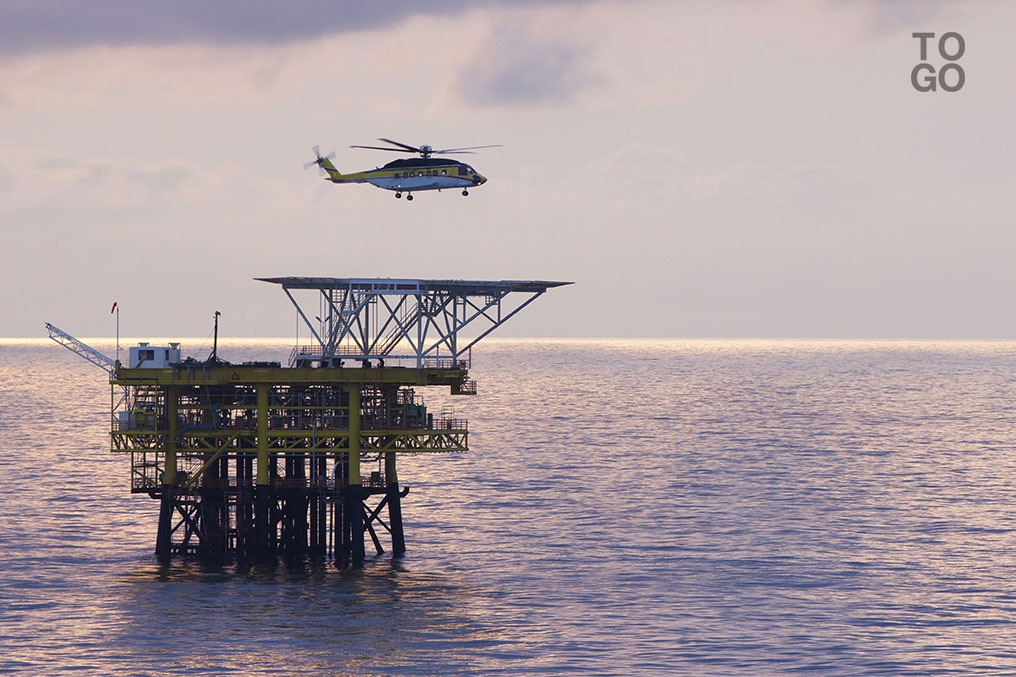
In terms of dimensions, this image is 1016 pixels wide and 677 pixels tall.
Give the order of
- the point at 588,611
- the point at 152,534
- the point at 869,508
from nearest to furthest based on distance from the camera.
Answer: the point at 588,611
the point at 152,534
the point at 869,508

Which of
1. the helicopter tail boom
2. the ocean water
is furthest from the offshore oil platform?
the helicopter tail boom

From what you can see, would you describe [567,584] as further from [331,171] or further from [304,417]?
[331,171]

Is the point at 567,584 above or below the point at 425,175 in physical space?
below

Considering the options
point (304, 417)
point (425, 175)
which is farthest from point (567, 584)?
point (425, 175)

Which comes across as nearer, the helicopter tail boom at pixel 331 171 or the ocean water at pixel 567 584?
the ocean water at pixel 567 584

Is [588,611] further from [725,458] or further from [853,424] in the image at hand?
[853,424]

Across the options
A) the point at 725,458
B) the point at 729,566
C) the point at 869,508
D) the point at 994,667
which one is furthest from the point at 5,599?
the point at 725,458

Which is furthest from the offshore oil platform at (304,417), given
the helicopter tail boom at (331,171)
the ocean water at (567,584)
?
the helicopter tail boom at (331,171)

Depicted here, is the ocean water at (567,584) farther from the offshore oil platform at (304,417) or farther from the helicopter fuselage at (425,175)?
the helicopter fuselage at (425,175)
